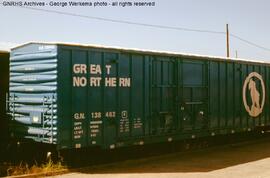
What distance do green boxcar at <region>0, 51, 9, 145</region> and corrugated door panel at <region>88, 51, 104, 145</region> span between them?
275 cm

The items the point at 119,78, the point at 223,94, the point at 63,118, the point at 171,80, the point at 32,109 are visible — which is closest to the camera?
the point at 63,118

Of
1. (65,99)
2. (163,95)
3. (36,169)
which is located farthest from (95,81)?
(163,95)

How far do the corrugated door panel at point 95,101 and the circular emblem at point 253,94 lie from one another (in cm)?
818

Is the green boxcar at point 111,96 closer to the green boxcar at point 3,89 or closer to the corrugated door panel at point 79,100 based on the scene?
the corrugated door panel at point 79,100

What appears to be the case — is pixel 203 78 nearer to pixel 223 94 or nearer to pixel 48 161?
pixel 223 94

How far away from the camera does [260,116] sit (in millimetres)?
19469

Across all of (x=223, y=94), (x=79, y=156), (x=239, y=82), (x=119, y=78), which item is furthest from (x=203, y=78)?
(x=79, y=156)

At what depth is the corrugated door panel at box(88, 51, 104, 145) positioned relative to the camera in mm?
12086

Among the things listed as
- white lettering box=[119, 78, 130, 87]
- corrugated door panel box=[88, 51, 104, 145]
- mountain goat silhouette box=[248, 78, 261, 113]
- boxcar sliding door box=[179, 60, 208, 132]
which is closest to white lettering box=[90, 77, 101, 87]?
corrugated door panel box=[88, 51, 104, 145]

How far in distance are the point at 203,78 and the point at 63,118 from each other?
6.39 m

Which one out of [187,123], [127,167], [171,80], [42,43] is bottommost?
[127,167]

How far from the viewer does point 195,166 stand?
1286 centimetres

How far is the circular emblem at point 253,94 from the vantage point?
18573 millimetres

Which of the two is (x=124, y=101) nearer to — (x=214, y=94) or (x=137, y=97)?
(x=137, y=97)
